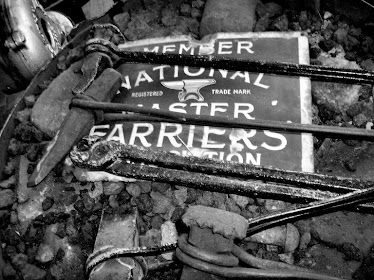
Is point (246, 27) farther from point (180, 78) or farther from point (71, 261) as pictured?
point (71, 261)

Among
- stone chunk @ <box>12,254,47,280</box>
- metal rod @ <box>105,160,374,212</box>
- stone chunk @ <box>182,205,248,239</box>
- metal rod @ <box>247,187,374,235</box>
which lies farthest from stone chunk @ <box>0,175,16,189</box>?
metal rod @ <box>247,187,374,235</box>

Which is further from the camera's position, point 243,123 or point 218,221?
point 243,123

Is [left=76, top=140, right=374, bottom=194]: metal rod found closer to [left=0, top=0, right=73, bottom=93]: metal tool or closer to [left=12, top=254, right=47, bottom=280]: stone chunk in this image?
[left=12, top=254, right=47, bottom=280]: stone chunk

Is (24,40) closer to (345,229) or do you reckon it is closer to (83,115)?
(83,115)

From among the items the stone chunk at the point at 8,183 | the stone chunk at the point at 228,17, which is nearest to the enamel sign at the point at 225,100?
the stone chunk at the point at 228,17

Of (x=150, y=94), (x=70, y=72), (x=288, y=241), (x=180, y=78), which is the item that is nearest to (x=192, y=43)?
(x=180, y=78)

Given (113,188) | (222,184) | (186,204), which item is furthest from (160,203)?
(222,184)
